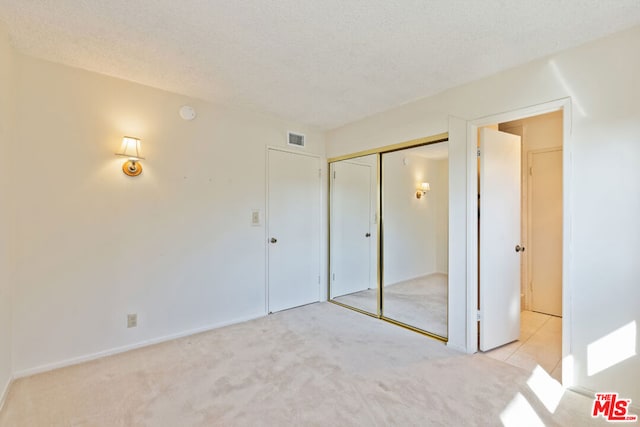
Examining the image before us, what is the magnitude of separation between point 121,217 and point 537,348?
13.3 feet

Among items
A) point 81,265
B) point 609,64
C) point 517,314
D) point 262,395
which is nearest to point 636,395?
point 517,314

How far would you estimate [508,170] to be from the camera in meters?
2.75

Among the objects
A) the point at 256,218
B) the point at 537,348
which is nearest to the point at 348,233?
the point at 256,218

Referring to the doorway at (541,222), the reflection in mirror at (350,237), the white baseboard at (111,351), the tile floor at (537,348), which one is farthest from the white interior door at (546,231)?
the white baseboard at (111,351)

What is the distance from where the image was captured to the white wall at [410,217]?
3770mm

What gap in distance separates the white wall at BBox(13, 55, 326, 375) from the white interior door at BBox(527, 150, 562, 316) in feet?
11.4

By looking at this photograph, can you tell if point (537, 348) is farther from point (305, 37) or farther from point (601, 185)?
point (305, 37)

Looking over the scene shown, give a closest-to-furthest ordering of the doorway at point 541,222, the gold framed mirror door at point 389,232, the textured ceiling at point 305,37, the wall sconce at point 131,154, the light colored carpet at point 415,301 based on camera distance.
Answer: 1. the textured ceiling at point 305,37
2. the wall sconce at point 131,154
3. the light colored carpet at point 415,301
4. the doorway at point 541,222
5. the gold framed mirror door at point 389,232

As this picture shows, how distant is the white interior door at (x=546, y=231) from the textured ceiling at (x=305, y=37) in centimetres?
186

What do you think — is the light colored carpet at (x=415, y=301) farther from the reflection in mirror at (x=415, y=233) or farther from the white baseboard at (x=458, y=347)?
the white baseboard at (x=458, y=347)

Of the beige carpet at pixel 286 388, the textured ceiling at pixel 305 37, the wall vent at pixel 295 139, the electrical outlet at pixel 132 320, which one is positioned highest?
the textured ceiling at pixel 305 37

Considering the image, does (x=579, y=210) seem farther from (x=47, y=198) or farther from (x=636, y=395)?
(x=47, y=198)

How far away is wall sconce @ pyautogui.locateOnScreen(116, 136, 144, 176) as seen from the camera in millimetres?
2533

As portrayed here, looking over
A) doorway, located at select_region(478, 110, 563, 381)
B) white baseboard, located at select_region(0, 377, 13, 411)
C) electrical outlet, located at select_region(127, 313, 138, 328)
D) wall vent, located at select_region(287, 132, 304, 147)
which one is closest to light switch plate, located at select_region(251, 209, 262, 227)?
wall vent, located at select_region(287, 132, 304, 147)
